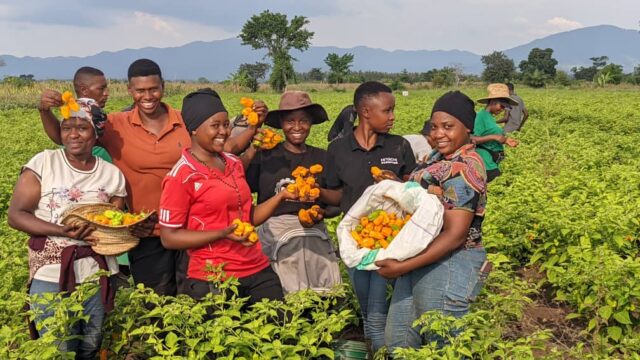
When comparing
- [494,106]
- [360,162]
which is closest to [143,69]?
Answer: [360,162]

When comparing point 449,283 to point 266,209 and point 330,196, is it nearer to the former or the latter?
point 330,196

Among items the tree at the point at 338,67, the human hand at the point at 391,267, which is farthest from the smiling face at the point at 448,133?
the tree at the point at 338,67

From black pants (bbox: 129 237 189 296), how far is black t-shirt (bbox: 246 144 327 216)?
70 centimetres

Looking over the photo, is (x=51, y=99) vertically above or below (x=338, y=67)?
below

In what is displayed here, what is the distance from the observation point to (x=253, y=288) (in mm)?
3148

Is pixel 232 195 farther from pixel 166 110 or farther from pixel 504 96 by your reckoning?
pixel 504 96

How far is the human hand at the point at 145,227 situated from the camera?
3.04 m

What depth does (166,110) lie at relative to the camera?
11.6ft

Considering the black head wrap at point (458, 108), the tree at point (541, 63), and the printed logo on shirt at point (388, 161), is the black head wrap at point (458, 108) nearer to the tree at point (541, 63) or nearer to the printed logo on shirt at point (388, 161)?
the printed logo on shirt at point (388, 161)

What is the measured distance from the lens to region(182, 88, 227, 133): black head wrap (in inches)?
117

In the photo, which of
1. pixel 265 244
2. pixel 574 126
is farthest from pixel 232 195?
pixel 574 126

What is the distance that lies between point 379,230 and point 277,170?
2.97ft

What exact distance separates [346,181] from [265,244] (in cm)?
70

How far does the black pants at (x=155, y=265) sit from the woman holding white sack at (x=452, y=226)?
1.43 metres
